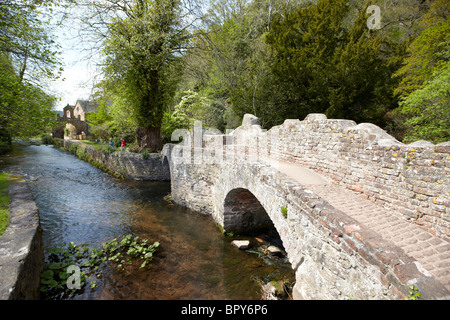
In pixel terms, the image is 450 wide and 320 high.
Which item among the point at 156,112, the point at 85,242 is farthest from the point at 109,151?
the point at 85,242

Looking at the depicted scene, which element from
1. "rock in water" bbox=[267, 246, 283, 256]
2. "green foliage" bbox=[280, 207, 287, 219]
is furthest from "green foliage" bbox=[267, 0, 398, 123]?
"green foliage" bbox=[280, 207, 287, 219]

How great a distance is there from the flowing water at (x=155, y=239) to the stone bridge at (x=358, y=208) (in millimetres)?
1861

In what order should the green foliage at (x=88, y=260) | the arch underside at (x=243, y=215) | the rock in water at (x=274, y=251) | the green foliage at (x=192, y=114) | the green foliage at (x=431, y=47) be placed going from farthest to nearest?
1. the green foliage at (x=192, y=114)
2. the green foliage at (x=431, y=47)
3. the arch underside at (x=243, y=215)
4. the rock in water at (x=274, y=251)
5. the green foliage at (x=88, y=260)

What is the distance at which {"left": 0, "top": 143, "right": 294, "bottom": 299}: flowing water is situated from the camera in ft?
16.1

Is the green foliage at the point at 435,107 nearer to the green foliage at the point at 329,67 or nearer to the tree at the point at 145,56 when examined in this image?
the green foliage at the point at 329,67

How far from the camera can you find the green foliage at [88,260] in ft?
15.3

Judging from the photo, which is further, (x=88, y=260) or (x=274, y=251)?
(x=274, y=251)

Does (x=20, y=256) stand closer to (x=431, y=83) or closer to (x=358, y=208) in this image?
(x=358, y=208)

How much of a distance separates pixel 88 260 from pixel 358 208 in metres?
6.56

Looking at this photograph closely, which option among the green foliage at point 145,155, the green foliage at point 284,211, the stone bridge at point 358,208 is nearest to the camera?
the stone bridge at point 358,208

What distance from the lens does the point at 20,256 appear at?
12.0ft

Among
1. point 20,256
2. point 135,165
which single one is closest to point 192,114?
point 135,165

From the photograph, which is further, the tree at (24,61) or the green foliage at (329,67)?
the green foliage at (329,67)

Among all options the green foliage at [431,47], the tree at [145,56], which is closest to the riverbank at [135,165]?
the tree at [145,56]
